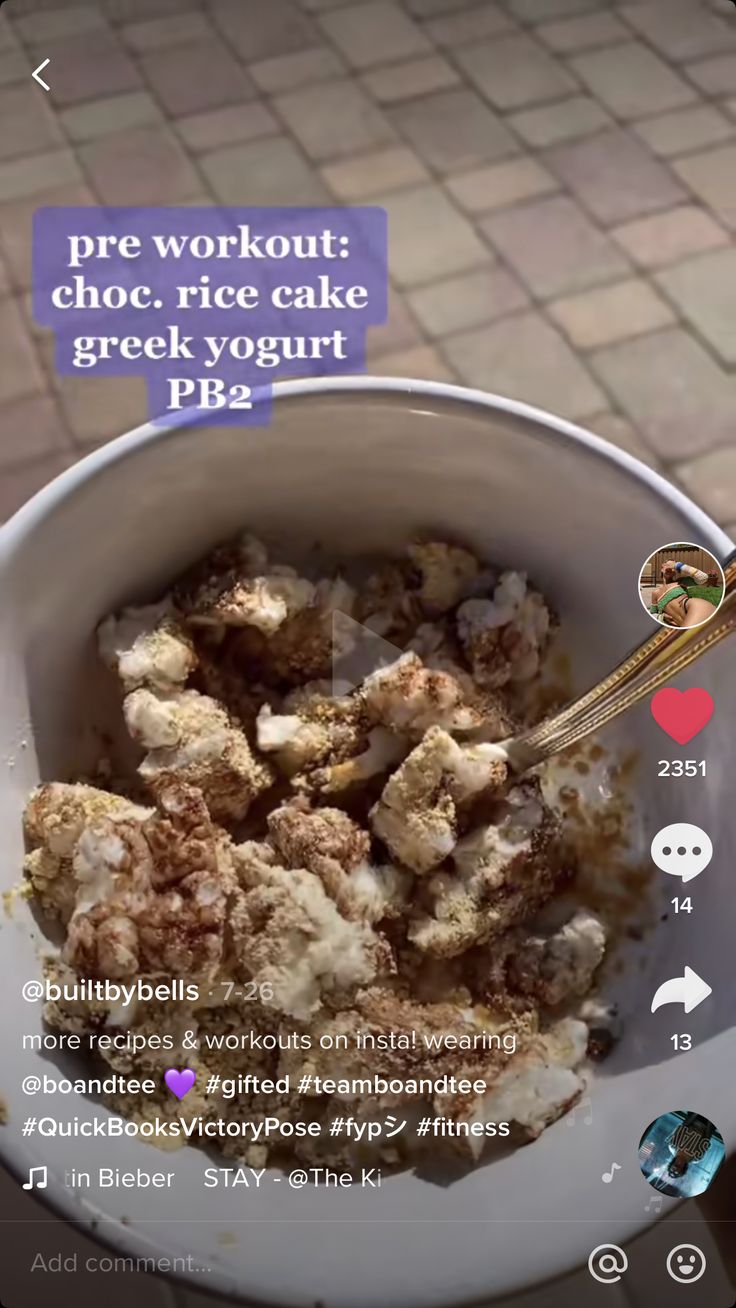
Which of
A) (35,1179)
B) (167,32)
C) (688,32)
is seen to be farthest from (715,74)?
(35,1179)

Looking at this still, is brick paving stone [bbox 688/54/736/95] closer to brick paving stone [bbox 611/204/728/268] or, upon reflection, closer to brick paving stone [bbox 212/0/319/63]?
brick paving stone [bbox 611/204/728/268]

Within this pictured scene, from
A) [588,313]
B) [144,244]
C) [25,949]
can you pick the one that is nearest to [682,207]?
[588,313]

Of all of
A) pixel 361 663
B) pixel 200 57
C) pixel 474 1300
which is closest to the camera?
pixel 474 1300

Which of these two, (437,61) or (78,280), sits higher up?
(437,61)

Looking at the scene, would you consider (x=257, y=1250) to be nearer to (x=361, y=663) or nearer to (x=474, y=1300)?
(x=474, y=1300)

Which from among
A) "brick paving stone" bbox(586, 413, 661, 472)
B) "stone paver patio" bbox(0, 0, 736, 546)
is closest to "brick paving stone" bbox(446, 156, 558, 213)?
"stone paver patio" bbox(0, 0, 736, 546)
